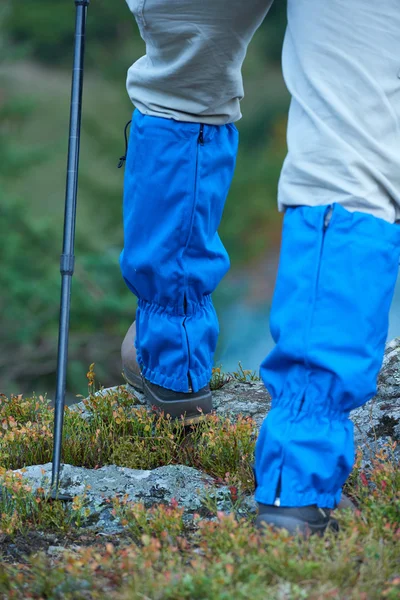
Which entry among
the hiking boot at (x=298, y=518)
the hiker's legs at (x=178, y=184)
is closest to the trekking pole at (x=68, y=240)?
the hiker's legs at (x=178, y=184)

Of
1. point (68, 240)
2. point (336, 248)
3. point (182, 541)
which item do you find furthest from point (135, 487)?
point (336, 248)

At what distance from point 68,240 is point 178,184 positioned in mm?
407

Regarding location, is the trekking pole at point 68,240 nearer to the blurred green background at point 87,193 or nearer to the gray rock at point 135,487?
the gray rock at point 135,487

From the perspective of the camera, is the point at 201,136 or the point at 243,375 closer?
the point at 201,136

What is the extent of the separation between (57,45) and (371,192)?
10.1 metres

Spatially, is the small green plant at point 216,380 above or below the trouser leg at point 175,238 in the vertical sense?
below

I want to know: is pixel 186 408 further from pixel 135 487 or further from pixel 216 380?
pixel 216 380

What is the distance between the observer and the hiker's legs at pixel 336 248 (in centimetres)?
177

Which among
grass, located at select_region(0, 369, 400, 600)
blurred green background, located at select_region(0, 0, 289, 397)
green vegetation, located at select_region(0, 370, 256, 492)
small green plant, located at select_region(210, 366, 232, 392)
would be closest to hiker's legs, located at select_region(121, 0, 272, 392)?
green vegetation, located at select_region(0, 370, 256, 492)

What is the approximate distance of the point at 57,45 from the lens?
11.1 metres

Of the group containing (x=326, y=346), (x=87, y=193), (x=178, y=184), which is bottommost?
(x=87, y=193)

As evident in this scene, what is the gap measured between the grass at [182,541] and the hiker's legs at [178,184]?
0.92 ft

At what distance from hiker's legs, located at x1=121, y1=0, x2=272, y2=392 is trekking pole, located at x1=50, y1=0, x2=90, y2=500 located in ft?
0.72

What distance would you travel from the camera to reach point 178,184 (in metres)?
2.55
